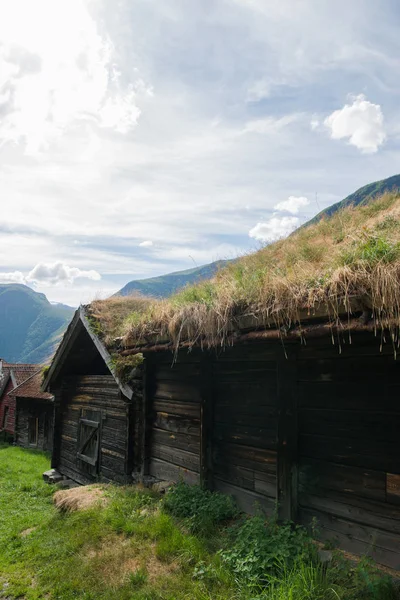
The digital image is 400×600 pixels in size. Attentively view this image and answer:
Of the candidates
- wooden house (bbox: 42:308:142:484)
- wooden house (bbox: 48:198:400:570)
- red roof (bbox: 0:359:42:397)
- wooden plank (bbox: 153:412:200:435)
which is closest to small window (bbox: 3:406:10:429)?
red roof (bbox: 0:359:42:397)

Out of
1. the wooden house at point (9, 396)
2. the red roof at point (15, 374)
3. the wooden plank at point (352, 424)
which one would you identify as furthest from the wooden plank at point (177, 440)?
the red roof at point (15, 374)

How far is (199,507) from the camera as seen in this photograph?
5.70 m

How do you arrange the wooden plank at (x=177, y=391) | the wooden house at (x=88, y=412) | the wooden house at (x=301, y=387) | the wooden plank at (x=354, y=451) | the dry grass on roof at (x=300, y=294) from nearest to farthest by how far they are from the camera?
the dry grass on roof at (x=300, y=294) → the wooden house at (x=301, y=387) → the wooden plank at (x=354, y=451) → the wooden plank at (x=177, y=391) → the wooden house at (x=88, y=412)

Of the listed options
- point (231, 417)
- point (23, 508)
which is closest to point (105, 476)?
point (23, 508)

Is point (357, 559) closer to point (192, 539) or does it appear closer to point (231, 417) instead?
point (192, 539)

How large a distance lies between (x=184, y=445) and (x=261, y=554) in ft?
9.21

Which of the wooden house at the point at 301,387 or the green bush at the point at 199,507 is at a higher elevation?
the wooden house at the point at 301,387

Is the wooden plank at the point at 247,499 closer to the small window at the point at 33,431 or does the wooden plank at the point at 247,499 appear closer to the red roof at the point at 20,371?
the small window at the point at 33,431

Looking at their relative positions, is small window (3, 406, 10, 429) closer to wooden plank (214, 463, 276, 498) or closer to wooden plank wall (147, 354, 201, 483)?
wooden plank wall (147, 354, 201, 483)

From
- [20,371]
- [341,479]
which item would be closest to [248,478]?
[341,479]

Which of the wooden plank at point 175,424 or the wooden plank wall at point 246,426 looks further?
the wooden plank at point 175,424

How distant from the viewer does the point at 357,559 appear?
416 cm

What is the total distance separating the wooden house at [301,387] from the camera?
3.74 metres

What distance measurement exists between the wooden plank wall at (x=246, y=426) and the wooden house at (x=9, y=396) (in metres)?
27.1
